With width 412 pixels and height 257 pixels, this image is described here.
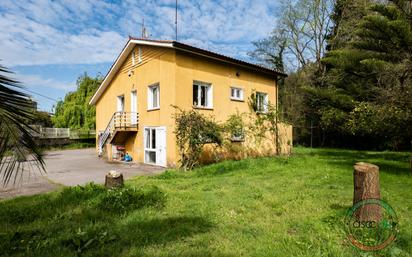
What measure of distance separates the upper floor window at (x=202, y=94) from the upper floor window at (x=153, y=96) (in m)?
2.07

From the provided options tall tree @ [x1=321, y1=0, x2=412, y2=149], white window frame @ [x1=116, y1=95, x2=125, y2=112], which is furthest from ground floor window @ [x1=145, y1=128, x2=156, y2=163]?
tall tree @ [x1=321, y1=0, x2=412, y2=149]

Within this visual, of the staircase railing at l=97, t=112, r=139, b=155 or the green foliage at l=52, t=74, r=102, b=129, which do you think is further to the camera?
the green foliage at l=52, t=74, r=102, b=129

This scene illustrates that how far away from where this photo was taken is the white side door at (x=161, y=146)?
45.1 feet

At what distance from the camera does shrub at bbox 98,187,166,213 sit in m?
5.66

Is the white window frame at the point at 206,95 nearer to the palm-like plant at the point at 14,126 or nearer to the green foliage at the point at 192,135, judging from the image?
the green foliage at the point at 192,135

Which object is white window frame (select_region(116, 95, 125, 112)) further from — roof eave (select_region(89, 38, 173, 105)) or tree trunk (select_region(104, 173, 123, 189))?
tree trunk (select_region(104, 173, 123, 189))

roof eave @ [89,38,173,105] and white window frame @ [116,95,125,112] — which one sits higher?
roof eave @ [89,38,173,105]

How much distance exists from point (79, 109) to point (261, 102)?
30390 millimetres

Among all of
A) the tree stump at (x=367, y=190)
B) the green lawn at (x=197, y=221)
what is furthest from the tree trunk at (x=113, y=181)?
the tree stump at (x=367, y=190)

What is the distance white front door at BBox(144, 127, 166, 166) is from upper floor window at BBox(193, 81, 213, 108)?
7.55ft

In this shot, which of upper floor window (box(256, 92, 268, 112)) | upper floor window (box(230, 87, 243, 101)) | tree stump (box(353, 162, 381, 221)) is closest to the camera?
tree stump (box(353, 162, 381, 221))

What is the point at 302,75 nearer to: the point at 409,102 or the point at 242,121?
the point at 242,121


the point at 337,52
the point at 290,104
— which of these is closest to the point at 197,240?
the point at 337,52

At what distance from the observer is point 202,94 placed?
1471 cm
